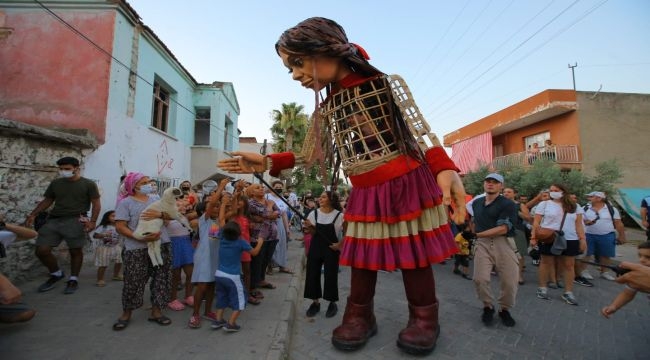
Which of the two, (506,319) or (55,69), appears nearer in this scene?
(506,319)

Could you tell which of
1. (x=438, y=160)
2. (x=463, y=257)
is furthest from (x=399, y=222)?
(x=463, y=257)

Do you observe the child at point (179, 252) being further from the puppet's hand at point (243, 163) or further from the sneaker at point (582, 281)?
the sneaker at point (582, 281)

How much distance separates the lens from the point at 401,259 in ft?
7.44

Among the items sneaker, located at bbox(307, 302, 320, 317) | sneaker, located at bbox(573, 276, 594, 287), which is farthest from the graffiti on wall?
sneaker, located at bbox(573, 276, 594, 287)

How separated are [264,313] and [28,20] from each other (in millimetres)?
8605

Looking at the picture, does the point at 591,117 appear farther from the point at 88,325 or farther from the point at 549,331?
the point at 88,325

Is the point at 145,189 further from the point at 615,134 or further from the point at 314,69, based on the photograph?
the point at 615,134

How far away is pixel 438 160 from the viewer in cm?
223

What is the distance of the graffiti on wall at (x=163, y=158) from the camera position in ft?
31.9

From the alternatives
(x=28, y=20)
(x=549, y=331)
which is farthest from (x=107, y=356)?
(x=28, y=20)

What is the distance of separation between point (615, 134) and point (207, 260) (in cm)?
1735

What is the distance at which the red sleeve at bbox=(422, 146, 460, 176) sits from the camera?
220 centimetres

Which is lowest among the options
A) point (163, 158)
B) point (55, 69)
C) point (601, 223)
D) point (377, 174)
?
point (601, 223)

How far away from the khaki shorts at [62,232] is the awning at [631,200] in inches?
640
